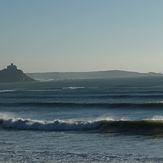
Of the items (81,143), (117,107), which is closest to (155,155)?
(81,143)

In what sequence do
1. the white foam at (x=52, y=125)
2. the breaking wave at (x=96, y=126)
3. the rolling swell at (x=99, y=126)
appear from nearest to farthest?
the rolling swell at (x=99, y=126)
the breaking wave at (x=96, y=126)
the white foam at (x=52, y=125)

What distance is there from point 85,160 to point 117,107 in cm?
3418

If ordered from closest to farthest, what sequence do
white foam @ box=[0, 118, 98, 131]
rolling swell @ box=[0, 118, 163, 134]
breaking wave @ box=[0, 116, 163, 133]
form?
rolling swell @ box=[0, 118, 163, 134] → breaking wave @ box=[0, 116, 163, 133] → white foam @ box=[0, 118, 98, 131]

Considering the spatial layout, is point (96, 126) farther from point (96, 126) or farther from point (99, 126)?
point (99, 126)

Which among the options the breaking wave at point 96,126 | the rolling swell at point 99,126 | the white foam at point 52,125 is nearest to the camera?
the rolling swell at point 99,126

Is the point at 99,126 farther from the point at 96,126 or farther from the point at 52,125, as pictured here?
the point at 52,125

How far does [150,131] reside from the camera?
32.4 metres

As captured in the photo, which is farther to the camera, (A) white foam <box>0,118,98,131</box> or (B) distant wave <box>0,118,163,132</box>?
(A) white foam <box>0,118,98,131</box>

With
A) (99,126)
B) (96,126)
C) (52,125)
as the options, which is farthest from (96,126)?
(52,125)

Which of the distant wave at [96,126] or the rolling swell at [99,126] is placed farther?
the distant wave at [96,126]

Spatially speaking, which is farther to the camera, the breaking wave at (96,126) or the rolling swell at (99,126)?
the breaking wave at (96,126)

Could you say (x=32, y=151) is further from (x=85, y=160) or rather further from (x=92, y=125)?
(x=92, y=125)

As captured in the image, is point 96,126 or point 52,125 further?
point 52,125

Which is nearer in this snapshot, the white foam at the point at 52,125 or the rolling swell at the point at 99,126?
the rolling swell at the point at 99,126
